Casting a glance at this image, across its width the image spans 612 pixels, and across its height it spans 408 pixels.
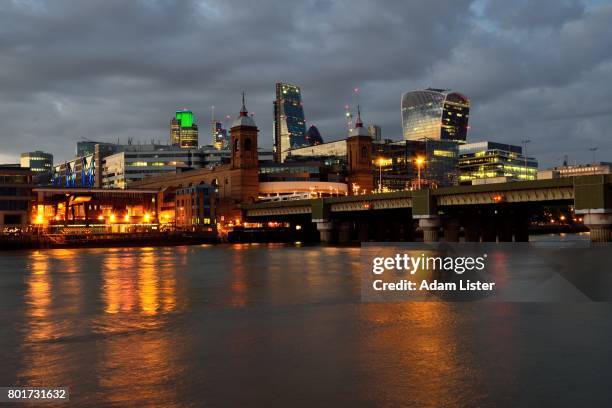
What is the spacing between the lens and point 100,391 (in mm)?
20875

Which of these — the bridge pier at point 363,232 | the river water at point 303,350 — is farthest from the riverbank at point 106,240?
the river water at point 303,350

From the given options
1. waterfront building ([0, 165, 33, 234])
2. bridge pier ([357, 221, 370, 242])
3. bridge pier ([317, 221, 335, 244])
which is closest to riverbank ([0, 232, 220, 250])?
waterfront building ([0, 165, 33, 234])

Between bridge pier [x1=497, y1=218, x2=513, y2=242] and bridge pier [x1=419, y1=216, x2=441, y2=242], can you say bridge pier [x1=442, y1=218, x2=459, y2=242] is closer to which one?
bridge pier [x1=419, y1=216, x2=441, y2=242]

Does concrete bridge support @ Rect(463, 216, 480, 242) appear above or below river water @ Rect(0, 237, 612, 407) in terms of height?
above

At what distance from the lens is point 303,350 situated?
2727 centimetres

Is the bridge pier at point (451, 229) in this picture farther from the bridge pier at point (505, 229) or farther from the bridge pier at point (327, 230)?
the bridge pier at point (327, 230)

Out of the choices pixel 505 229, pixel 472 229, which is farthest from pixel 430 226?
pixel 505 229

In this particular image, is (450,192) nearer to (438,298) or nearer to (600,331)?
(438,298)

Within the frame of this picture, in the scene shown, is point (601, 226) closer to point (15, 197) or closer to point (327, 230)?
point (327, 230)

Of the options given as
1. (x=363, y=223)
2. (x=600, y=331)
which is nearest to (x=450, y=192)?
(x=363, y=223)

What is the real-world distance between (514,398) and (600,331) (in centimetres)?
1310

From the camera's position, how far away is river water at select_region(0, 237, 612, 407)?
2053 centimetres

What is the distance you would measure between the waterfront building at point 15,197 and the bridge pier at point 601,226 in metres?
141

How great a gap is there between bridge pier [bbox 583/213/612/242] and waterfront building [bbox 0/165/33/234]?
140988mm
